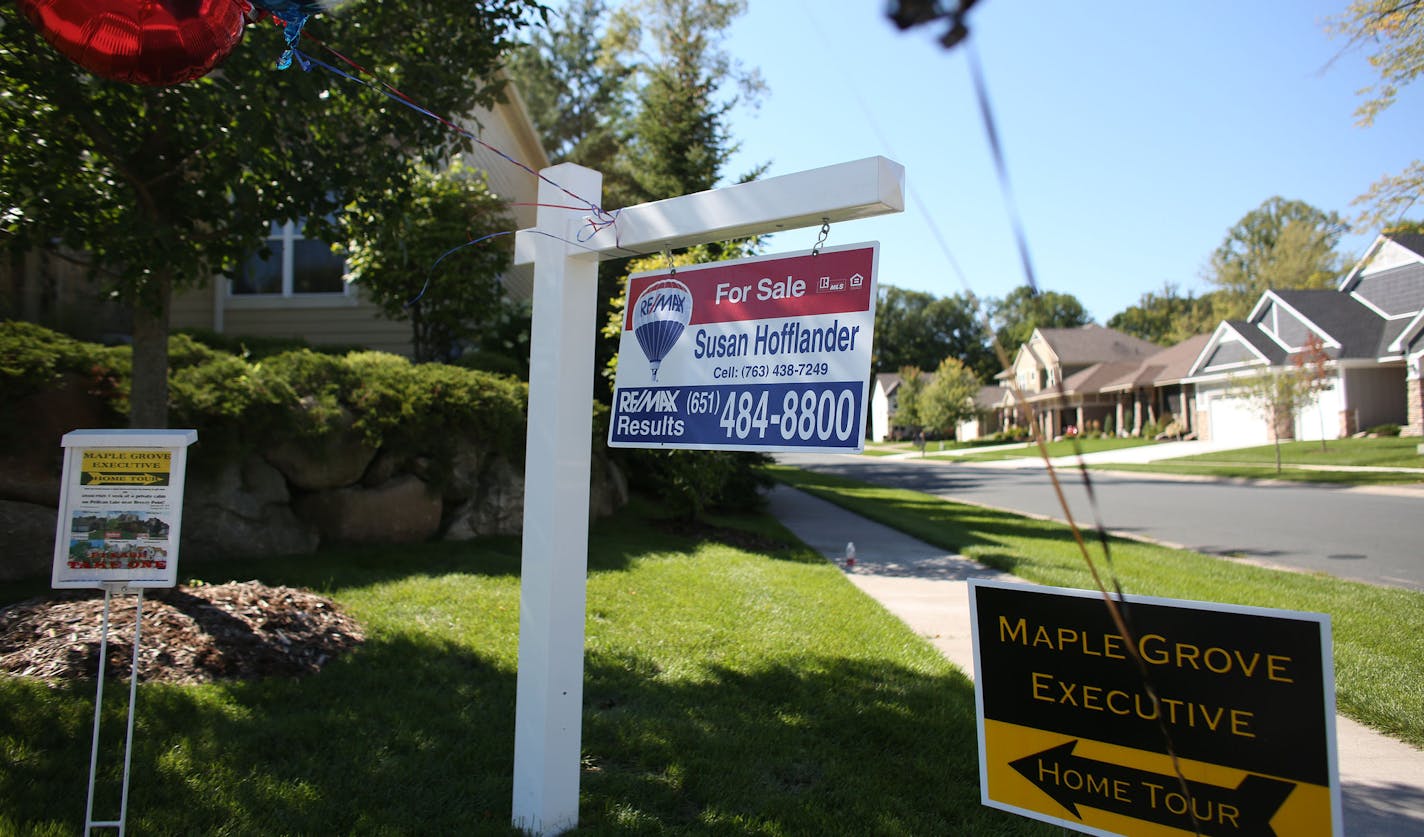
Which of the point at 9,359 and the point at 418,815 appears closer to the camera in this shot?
the point at 418,815

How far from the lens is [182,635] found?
4570mm

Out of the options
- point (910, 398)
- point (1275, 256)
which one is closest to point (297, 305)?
point (910, 398)

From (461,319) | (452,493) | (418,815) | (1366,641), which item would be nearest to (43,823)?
(418,815)

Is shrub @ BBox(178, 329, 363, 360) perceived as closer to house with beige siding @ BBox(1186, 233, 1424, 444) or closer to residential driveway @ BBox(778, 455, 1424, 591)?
residential driveway @ BBox(778, 455, 1424, 591)

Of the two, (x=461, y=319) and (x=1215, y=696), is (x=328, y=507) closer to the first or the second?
(x=461, y=319)

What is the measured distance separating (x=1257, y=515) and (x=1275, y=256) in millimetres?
57403

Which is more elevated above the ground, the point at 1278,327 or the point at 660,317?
the point at 1278,327

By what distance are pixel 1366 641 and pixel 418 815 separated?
6.31 metres

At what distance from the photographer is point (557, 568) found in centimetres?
321

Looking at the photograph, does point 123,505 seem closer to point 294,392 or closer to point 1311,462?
point 294,392

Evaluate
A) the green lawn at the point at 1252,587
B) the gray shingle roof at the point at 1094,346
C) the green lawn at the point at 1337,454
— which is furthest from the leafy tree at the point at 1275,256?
the green lawn at the point at 1252,587

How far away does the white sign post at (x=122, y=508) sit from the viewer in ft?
10.2

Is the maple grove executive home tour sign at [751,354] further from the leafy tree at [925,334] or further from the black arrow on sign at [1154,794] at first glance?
the leafy tree at [925,334]

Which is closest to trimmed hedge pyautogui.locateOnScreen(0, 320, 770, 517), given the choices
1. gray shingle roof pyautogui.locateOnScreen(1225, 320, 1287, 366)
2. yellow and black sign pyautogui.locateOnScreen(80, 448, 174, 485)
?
yellow and black sign pyautogui.locateOnScreen(80, 448, 174, 485)
